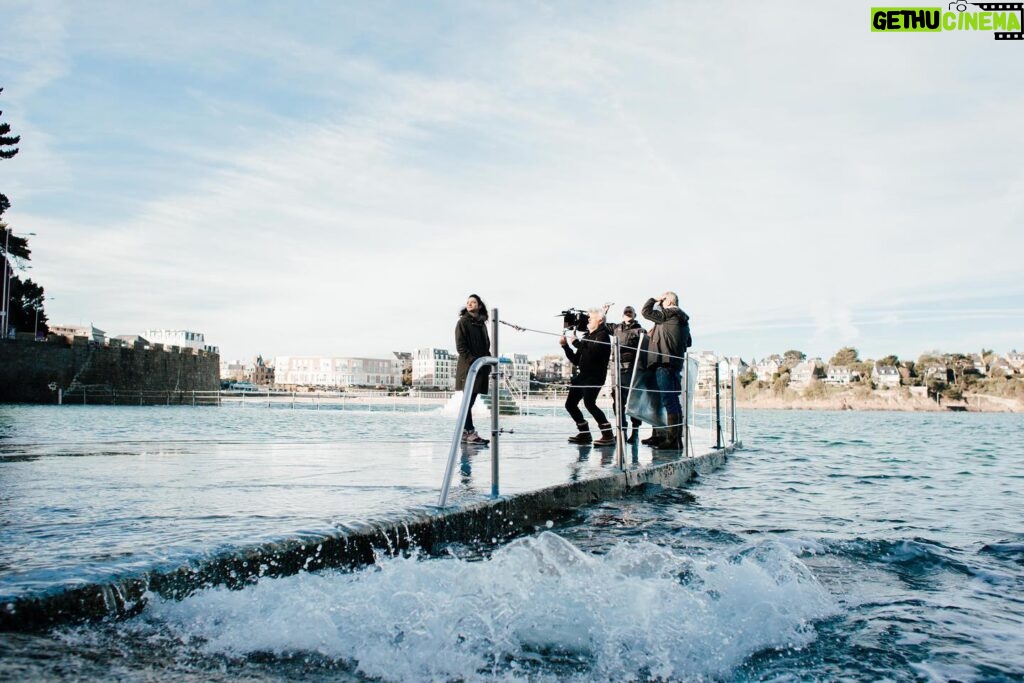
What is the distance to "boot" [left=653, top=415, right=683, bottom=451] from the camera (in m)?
9.30

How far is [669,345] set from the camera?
355 inches

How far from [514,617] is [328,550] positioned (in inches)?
35.8

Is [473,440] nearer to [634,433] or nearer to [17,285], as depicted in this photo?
[634,433]

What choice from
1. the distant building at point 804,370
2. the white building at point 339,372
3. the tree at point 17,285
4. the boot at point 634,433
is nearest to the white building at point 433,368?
the white building at point 339,372

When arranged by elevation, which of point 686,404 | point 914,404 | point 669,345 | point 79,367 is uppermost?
point 79,367

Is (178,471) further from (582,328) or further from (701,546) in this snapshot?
(582,328)

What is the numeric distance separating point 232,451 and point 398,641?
616 centimetres

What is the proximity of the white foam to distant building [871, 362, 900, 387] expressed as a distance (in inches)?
5819

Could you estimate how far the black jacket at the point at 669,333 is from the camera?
9.01 metres

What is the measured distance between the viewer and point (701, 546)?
4.72m

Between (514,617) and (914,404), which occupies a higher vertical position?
(514,617)

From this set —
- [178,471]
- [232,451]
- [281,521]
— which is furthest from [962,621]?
[232,451]

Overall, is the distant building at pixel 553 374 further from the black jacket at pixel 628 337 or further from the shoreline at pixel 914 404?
the shoreline at pixel 914 404

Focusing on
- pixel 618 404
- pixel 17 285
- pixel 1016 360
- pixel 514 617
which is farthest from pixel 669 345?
pixel 1016 360
